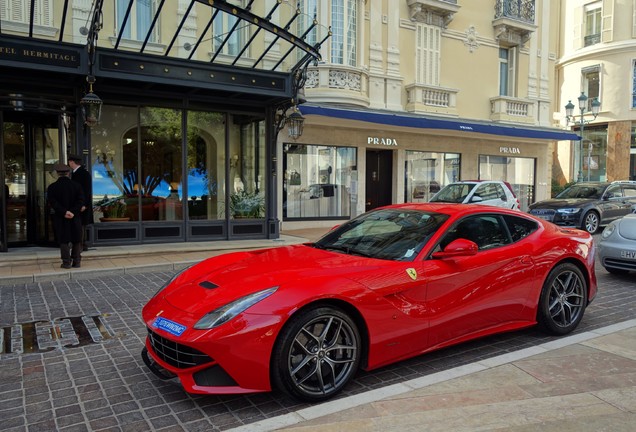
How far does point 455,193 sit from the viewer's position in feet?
48.1

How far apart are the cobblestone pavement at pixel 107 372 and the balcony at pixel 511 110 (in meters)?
14.8

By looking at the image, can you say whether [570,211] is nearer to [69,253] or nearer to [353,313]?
[353,313]

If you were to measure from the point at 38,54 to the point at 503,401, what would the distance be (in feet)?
30.0

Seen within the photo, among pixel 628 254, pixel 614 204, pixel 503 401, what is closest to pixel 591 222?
pixel 614 204

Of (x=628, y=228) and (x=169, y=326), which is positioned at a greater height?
(x=628, y=228)

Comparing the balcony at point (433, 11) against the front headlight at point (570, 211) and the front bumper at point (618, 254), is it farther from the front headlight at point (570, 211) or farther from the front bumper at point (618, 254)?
the front bumper at point (618, 254)

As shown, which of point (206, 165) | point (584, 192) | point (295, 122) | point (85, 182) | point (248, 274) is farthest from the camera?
point (584, 192)

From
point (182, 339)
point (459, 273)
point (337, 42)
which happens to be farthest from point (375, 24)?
point (182, 339)

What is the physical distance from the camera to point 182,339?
3293mm

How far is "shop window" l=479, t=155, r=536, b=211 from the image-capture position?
20.9 meters

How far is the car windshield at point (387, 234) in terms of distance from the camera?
170 inches

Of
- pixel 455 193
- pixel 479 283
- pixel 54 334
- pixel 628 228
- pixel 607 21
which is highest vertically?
pixel 607 21

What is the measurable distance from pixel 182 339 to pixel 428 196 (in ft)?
55.8

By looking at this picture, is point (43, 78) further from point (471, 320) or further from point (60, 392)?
Result: point (471, 320)
